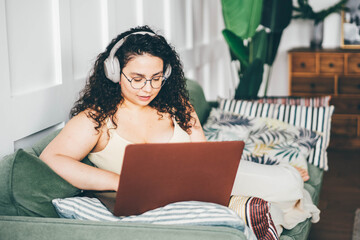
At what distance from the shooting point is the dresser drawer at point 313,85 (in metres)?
4.70

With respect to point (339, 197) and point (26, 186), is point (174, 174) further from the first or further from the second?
point (339, 197)

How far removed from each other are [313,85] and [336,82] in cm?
21

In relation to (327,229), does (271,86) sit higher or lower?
higher

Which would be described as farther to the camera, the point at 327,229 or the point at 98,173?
the point at 327,229

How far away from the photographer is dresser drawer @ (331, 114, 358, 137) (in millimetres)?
4668

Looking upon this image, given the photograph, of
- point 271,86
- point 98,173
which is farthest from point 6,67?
point 271,86

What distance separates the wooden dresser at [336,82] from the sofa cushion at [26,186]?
146 inches

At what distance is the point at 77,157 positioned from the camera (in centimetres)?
155

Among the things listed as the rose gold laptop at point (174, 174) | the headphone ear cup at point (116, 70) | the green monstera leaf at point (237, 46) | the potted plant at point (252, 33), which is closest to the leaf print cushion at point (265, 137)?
the potted plant at point (252, 33)

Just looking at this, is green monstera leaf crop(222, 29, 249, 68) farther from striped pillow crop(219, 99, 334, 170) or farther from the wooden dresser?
the wooden dresser

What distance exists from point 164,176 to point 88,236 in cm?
23

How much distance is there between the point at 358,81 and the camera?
182 inches

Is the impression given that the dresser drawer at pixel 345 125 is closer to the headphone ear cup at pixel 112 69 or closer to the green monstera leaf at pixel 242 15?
the green monstera leaf at pixel 242 15

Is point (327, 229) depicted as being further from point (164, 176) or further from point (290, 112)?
point (164, 176)
